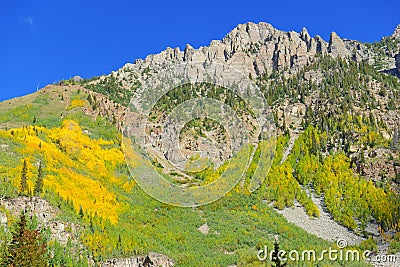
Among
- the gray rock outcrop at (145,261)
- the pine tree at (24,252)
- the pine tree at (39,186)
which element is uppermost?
the pine tree at (39,186)

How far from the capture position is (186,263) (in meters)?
69.1

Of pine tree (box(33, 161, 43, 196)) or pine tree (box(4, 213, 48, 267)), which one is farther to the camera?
pine tree (box(33, 161, 43, 196))

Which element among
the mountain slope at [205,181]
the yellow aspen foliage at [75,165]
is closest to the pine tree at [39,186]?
the yellow aspen foliage at [75,165]

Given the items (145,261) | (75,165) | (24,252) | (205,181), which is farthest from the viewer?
(205,181)

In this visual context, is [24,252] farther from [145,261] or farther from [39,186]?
[145,261]

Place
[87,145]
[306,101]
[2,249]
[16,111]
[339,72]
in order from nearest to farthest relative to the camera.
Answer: [2,249]
[87,145]
[16,111]
[306,101]
[339,72]

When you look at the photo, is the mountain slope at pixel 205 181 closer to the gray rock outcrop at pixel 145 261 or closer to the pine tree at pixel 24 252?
the gray rock outcrop at pixel 145 261

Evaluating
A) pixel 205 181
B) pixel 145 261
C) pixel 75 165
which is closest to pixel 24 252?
pixel 145 261

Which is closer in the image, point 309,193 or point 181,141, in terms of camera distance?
point 309,193

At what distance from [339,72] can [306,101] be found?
79.0 feet

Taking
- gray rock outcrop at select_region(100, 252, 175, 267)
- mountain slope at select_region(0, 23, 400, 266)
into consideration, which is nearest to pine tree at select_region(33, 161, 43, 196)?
mountain slope at select_region(0, 23, 400, 266)

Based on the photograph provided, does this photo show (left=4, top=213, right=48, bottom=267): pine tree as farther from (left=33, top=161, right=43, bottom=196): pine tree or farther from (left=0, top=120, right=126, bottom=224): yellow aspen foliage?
(left=0, top=120, right=126, bottom=224): yellow aspen foliage

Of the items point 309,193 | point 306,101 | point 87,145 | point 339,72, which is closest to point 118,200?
point 87,145

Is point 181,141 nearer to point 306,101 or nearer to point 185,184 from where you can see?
point 185,184
